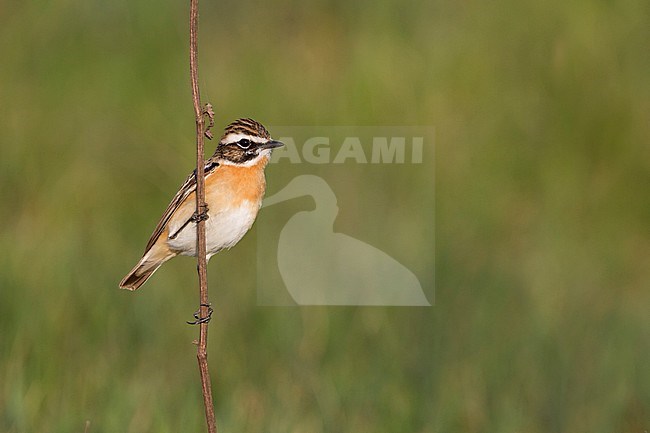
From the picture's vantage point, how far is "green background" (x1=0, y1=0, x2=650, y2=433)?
7.29 metres

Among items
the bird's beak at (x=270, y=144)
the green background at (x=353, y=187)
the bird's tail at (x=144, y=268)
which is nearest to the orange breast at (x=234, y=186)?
the bird's beak at (x=270, y=144)

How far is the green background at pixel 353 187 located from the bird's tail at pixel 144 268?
2.54 ft

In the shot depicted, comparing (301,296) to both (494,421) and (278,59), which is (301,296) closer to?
(494,421)

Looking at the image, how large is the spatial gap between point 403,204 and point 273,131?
48.8 inches

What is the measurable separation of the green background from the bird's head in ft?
5.32

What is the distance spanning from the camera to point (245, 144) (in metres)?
5.44

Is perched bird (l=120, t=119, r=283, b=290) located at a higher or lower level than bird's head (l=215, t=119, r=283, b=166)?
lower

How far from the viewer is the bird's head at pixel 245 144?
5.26 m

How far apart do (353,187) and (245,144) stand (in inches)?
194

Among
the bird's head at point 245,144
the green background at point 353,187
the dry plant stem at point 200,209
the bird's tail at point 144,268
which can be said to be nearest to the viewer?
the dry plant stem at point 200,209

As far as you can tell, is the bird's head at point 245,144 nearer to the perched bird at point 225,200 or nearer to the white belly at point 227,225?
the perched bird at point 225,200

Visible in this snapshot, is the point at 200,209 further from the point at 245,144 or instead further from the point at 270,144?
the point at 245,144

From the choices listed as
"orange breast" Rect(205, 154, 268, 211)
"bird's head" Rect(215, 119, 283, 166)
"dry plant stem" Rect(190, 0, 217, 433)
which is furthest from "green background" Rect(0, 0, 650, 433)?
"dry plant stem" Rect(190, 0, 217, 433)

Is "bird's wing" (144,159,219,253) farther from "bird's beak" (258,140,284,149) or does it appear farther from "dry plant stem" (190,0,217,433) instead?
"dry plant stem" (190,0,217,433)
